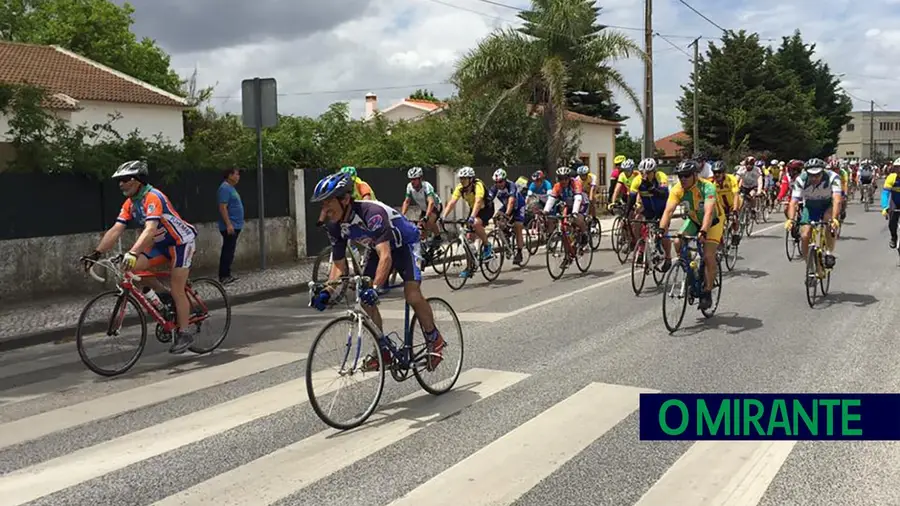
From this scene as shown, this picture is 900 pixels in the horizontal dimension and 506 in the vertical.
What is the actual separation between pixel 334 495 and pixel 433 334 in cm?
197

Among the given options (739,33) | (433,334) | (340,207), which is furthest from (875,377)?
(739,33)

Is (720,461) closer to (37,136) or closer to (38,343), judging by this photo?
(38,343)

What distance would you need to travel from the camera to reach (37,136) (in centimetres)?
1163

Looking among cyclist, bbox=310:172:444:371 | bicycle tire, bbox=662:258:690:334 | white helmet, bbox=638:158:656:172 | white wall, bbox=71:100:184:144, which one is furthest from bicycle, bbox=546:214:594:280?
white wall, bbox=71:100:184:144

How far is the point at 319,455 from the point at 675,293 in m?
4.92

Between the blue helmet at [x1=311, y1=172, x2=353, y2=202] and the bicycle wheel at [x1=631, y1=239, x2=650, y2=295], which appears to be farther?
Answer: the bicycle wheel at [x1=631, y1=239, x2=650, y2=295]

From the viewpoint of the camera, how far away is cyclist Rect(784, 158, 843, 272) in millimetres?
10312

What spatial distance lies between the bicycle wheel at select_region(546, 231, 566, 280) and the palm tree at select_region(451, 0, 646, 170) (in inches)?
505

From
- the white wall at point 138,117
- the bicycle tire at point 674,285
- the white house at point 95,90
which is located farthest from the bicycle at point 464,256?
the white house at point 95,90

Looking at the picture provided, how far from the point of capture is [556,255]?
12.9 metres

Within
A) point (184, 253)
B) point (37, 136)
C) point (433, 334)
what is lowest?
point (433, 334)

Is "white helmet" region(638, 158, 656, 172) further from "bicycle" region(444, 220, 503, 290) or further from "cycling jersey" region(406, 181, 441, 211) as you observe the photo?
"cycling jersey" region(406, 181, 441, 211)

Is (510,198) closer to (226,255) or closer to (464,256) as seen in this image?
(464,256)

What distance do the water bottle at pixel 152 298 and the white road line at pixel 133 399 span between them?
31.3 inches
